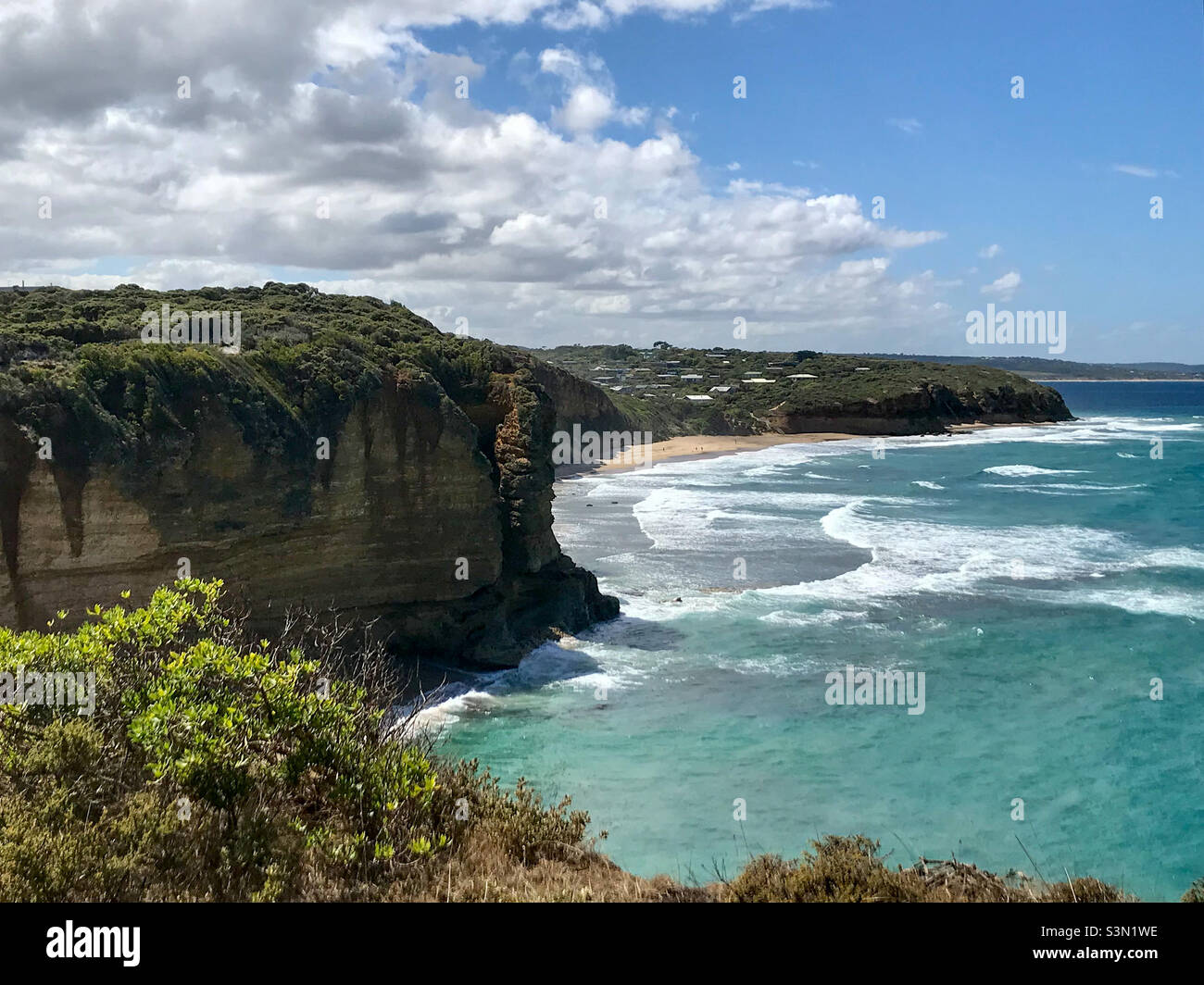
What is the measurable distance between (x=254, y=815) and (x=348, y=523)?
12362 millimetres

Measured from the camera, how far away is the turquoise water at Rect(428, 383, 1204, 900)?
48.6 ft

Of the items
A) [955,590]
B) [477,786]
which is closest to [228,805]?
[477,786]

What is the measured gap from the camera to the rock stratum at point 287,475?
634 inches

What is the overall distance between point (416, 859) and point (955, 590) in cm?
2420

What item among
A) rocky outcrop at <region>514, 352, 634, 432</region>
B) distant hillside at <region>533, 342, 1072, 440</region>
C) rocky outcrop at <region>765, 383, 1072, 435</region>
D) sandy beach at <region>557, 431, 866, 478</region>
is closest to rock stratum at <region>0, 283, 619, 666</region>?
sandy beach at <region>557, 431, 866, 478</region>

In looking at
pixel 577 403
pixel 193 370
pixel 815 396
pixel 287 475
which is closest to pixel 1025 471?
pixel 577 403

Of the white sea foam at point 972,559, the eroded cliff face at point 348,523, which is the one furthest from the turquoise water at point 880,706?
the eroded cliff face at point 348,523

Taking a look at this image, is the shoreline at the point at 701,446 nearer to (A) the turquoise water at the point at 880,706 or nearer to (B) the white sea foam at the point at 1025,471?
(B) the white sea foam at the point at 1025,471

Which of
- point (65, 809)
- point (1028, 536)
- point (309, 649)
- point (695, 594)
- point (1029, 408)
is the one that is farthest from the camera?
point (1029, 408)

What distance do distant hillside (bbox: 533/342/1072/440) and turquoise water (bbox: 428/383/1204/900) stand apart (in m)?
47.3

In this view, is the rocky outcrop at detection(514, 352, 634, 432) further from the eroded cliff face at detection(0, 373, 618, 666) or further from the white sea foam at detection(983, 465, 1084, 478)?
the eroded cliff face at detection(0, 373, 618, 666)

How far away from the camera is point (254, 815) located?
26.6ft

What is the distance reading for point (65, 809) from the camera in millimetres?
7664

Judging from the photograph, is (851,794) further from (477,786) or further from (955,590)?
(955,590)
